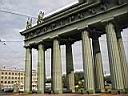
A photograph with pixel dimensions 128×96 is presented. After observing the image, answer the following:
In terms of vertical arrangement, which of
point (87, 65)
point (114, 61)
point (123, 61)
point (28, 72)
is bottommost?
point (28, 72)

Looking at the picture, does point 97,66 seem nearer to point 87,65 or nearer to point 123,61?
point 87,65

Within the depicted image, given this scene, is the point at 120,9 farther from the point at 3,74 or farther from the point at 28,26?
the point at 3,74

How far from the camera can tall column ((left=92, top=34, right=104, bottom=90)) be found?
112ft

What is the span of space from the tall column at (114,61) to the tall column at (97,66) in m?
6.29

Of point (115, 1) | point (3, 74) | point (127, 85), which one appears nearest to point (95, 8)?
point (115, 1)

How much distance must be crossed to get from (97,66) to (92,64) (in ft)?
10.2

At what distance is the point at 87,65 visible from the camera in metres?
31.2

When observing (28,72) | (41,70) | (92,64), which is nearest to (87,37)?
(92,64)

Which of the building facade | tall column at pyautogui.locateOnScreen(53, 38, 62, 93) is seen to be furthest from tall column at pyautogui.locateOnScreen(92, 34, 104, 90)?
the building facade

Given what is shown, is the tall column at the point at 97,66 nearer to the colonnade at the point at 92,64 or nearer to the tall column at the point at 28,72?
the colonnade at the point at 92,64

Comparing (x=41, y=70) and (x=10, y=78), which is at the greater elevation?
(x=41, y=70)

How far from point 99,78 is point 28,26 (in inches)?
821

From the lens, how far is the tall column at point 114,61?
27.2 metres

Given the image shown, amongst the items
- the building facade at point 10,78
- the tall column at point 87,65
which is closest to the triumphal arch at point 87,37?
the tall column at point 87,65
